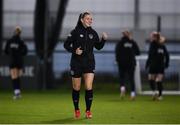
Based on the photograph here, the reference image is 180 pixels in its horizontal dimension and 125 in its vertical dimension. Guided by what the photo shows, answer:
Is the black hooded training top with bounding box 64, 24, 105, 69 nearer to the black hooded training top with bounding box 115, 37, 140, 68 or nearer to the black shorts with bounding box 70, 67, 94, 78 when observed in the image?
the black shorts with bounding box 70, 67, 94, 78

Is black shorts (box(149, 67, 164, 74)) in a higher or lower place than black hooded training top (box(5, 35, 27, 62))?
lower

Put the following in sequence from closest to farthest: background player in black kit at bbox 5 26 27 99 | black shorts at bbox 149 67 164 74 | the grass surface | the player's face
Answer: the grass surface
the player's face
black shorts at bbox 149 67 164 74
background player in black kit at bbox 5 26 27 99

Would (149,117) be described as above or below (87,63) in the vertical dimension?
below

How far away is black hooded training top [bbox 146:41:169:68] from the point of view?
68.3ft

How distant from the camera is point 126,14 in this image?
30.7 m

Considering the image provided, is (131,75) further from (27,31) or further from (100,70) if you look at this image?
(27,31)

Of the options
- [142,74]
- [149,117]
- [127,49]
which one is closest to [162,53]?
[127,49]

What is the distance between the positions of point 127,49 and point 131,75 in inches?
30.3

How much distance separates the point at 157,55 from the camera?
20.9m

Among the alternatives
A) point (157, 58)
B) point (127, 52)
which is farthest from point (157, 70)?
point (127, 52)

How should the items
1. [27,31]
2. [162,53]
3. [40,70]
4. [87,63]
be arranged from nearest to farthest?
1. [87,63]
2. [162,53]
3. [40,70]
4. [27,31]

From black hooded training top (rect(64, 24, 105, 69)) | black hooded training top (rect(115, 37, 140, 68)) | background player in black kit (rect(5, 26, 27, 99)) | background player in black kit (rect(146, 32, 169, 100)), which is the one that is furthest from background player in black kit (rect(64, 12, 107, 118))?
background player in black kit (rect(5, 26, 27, 99))

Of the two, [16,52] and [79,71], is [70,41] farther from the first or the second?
[16,52]

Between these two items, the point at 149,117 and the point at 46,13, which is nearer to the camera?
the point at 149,117
